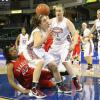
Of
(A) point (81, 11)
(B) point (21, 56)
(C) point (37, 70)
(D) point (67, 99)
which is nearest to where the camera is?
(D) point (67, 99)

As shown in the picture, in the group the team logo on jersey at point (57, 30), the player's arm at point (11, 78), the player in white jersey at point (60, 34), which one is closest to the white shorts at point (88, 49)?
the player in white jersey at point (60, 34)

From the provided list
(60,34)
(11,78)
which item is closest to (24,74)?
(11,78)

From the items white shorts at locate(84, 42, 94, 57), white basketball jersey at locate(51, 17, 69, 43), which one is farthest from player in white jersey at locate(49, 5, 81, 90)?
white shorts at locate(84, 42, 94, 57)

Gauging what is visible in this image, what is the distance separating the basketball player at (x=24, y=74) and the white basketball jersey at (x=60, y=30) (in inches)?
26.0

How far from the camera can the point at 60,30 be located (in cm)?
591

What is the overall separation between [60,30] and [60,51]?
0.37 meters

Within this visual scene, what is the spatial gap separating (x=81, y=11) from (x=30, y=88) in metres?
28.1

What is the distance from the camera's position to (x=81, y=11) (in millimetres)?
33250

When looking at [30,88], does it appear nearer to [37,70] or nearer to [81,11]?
[37,70]

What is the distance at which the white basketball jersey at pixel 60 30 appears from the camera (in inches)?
232

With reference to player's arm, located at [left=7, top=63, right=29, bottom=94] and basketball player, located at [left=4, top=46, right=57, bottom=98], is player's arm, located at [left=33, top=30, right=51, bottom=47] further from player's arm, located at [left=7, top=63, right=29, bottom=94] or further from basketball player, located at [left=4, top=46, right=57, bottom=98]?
player's arm, located at [left=7, top=63, right=29, bottom=94]

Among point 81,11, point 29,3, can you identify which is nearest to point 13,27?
point 29,3

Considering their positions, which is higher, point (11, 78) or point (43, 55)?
point (43, 55)

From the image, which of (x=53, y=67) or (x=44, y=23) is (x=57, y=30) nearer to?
(x=44, y=23)
